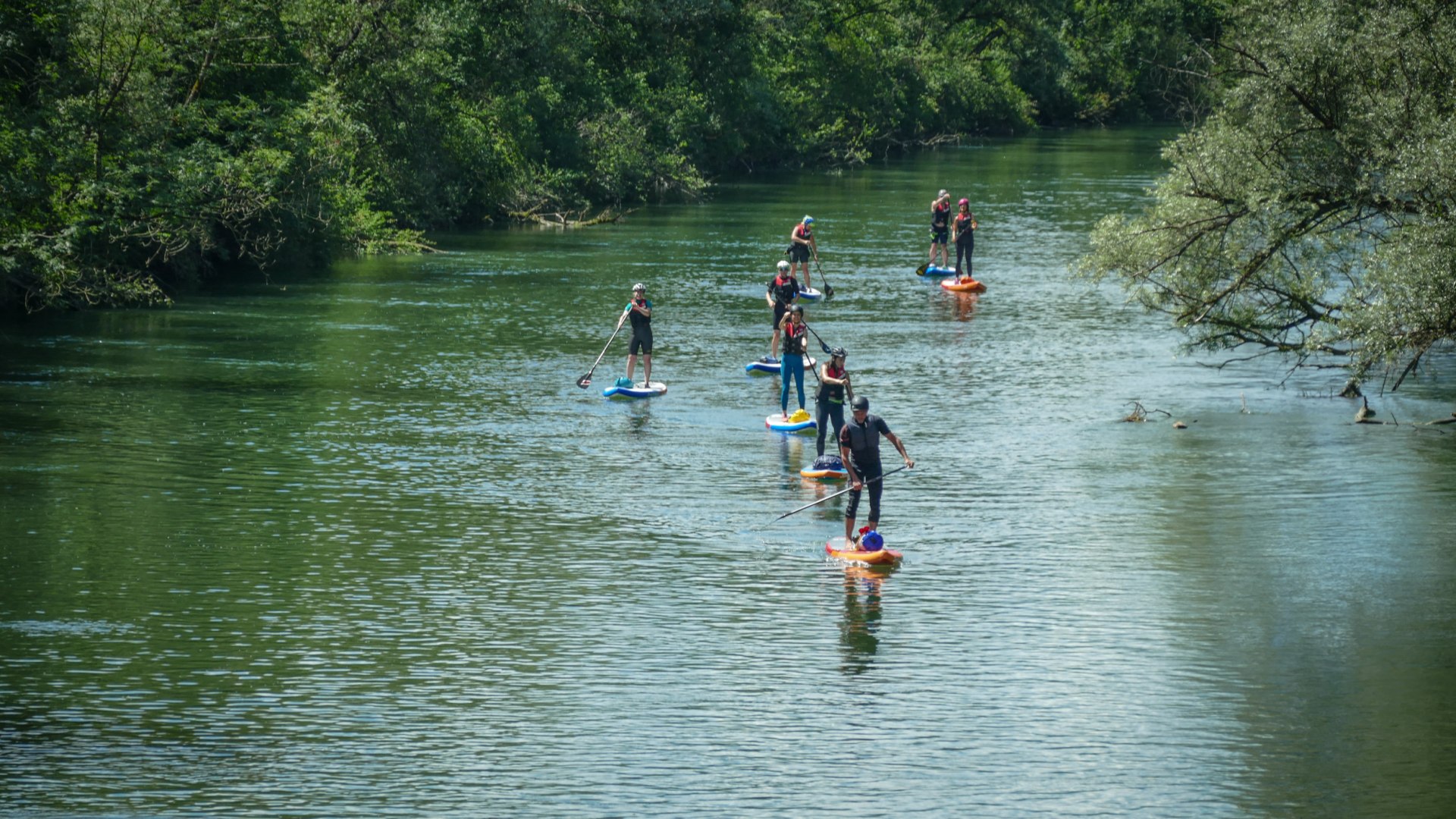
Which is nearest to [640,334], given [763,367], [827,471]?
[763,367]

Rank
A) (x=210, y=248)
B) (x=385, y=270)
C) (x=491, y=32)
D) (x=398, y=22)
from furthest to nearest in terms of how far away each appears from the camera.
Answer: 1. (x=491, y=32)
2. (x=398, y=22)
3. (x=385, y=270)
4. (x=210, y=248)

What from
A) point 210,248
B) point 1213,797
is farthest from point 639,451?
point 210,248

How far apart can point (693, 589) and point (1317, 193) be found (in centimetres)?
1266

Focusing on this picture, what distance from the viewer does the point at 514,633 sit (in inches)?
587

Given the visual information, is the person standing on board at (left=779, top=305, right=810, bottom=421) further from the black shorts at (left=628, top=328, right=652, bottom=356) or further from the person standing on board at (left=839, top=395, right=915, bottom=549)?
the person standing on board at (left=839, top=395, right=915, bottom=549)

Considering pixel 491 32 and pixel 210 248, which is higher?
pixel 491 32

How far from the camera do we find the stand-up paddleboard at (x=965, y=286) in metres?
38.1

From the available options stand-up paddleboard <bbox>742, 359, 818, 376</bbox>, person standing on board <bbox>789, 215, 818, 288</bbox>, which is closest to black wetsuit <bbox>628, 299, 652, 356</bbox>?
stand-up paddleboard <bbox>742, 359, 818, 376</bbox>

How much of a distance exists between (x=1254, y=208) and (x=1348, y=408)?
345 cm

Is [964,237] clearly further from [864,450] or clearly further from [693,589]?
[693,589]

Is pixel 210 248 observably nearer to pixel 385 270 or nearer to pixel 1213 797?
pixel 385 270

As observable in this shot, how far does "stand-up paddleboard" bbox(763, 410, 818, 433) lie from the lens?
2356 cm

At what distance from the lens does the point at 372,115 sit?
155ft

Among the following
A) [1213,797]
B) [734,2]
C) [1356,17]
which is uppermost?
[734,2]
